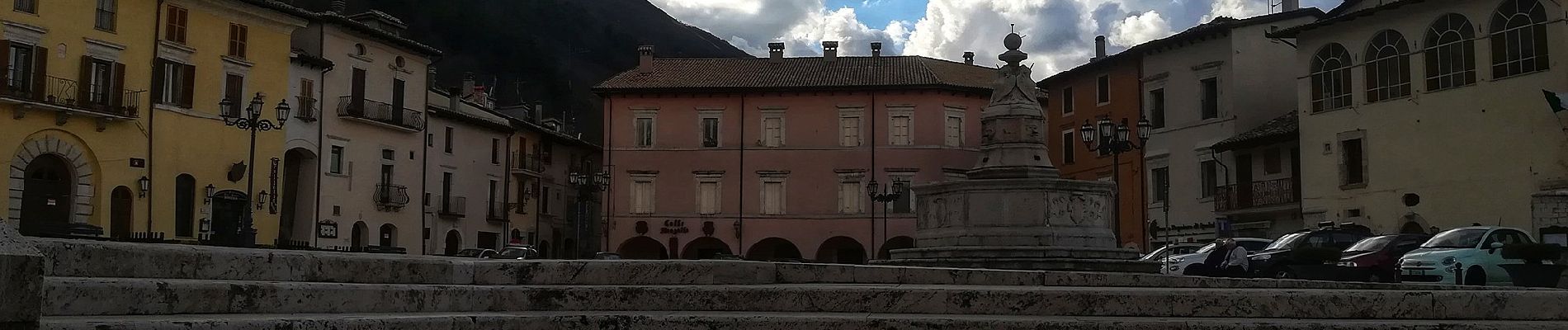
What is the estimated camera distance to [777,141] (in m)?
52.7

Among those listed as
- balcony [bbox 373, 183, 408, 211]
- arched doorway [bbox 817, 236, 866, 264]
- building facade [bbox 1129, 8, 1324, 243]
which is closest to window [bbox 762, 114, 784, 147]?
arched doorway [bbox 817, 236, 866, 264]

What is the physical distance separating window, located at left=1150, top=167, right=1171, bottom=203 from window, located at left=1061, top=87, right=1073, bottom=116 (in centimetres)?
579

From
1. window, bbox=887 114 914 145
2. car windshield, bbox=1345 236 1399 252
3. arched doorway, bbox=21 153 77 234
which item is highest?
window, bbox=887 114 914 145

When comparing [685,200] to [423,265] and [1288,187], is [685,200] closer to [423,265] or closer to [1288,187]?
[1288,187]

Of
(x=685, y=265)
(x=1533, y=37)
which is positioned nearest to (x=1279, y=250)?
(x=1533, y=37)

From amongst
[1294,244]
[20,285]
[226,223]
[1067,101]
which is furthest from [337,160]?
[20,285]

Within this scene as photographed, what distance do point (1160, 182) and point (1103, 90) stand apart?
14.6ft

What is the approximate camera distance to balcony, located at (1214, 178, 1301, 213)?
125 feet

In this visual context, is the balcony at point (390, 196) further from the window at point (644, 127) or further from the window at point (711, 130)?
the window at point (711, 130)

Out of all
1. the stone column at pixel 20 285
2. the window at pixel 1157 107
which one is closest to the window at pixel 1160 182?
the window at pixel 1157 107

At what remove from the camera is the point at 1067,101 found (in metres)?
50.4

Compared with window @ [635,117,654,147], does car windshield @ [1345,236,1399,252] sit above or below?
below

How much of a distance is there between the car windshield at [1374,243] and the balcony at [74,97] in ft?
89.5

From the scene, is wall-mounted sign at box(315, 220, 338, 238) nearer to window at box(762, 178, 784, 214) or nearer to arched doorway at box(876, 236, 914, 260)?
window at box(762, 178, 784, 214)
